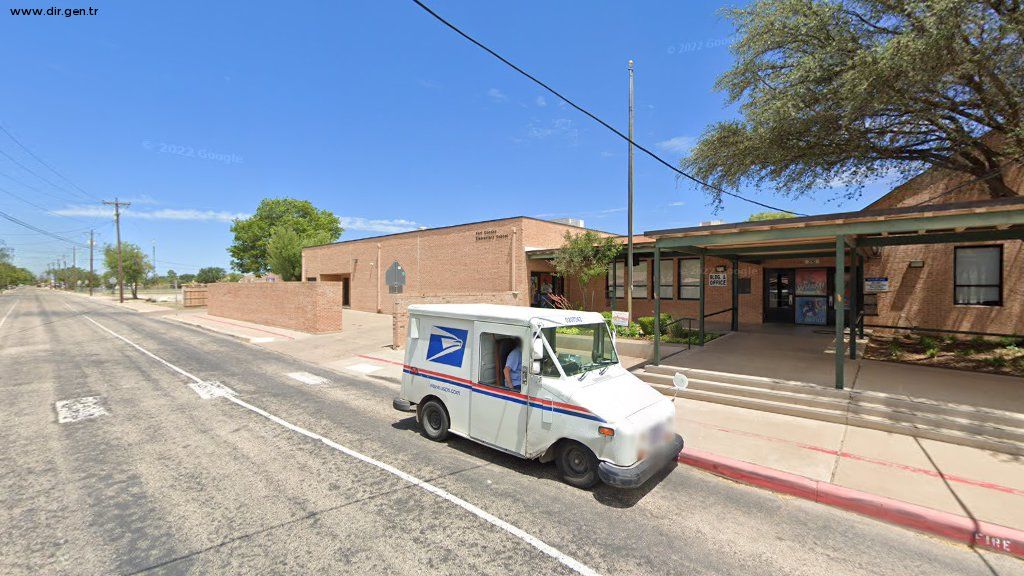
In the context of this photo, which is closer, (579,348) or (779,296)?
(579,348)

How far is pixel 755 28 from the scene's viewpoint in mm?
11805

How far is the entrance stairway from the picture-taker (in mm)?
6180

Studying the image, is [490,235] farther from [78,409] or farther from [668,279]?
[78,409]

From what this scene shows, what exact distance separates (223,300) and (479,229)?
20.4 m

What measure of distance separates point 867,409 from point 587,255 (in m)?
10.7

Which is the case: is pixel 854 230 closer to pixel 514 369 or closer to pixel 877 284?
pixel 514 369

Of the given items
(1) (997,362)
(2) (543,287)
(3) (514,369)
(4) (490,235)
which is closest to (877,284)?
(1) (997,362)

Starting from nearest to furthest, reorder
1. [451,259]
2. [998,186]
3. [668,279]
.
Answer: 1. [998,186]
2. [668,279]
3. [451,259]

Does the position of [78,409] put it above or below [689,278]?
below

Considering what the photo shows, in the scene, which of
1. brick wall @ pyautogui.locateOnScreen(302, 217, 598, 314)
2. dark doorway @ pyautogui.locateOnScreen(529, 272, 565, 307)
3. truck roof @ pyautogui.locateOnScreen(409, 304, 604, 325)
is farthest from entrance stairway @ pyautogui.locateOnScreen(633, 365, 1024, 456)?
brick wall @ pyautogui.locateOnScreen(302, 217, 598, 314)

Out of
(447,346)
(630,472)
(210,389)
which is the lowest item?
(210,389)

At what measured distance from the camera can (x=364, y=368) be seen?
41.3 feet

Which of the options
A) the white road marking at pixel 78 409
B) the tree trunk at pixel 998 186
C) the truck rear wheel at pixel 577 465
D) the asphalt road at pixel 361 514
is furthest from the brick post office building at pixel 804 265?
the white road marking at pixel 78 409

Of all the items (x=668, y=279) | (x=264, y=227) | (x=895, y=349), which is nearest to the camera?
(x=895, y=349)
